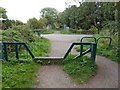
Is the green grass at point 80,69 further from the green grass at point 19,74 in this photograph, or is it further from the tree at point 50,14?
the tree at point 50,14

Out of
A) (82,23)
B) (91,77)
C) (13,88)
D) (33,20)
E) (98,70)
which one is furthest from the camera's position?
(82,23)

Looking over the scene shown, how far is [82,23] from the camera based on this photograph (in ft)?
98.5

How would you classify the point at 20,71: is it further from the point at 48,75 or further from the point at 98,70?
the point at 98,70

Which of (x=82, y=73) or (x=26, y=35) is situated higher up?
(x=26, y=35)

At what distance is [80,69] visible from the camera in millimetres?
6148

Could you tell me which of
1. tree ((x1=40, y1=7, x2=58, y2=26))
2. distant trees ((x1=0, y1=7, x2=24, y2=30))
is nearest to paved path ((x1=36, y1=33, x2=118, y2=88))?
distant trees ((x1=0, y1=7, x2=24, y2=30))

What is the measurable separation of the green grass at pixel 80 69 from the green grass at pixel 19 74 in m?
1.17

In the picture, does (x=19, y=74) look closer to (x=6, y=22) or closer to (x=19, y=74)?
(x=19, y=74)

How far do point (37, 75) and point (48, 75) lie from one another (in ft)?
1.17

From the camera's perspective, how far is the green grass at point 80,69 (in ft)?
18.3

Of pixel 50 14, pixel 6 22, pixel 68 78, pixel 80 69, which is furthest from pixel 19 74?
pixel 50 14

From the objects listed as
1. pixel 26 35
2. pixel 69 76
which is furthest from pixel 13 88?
pixel 26 35

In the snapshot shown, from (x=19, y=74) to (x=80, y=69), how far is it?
6.61 ft

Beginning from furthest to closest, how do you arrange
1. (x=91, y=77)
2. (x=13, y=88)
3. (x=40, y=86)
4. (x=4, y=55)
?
(x=4, y=55) < (x=91, y=77) < (x=40, y=86) < (x=13, y=88)
